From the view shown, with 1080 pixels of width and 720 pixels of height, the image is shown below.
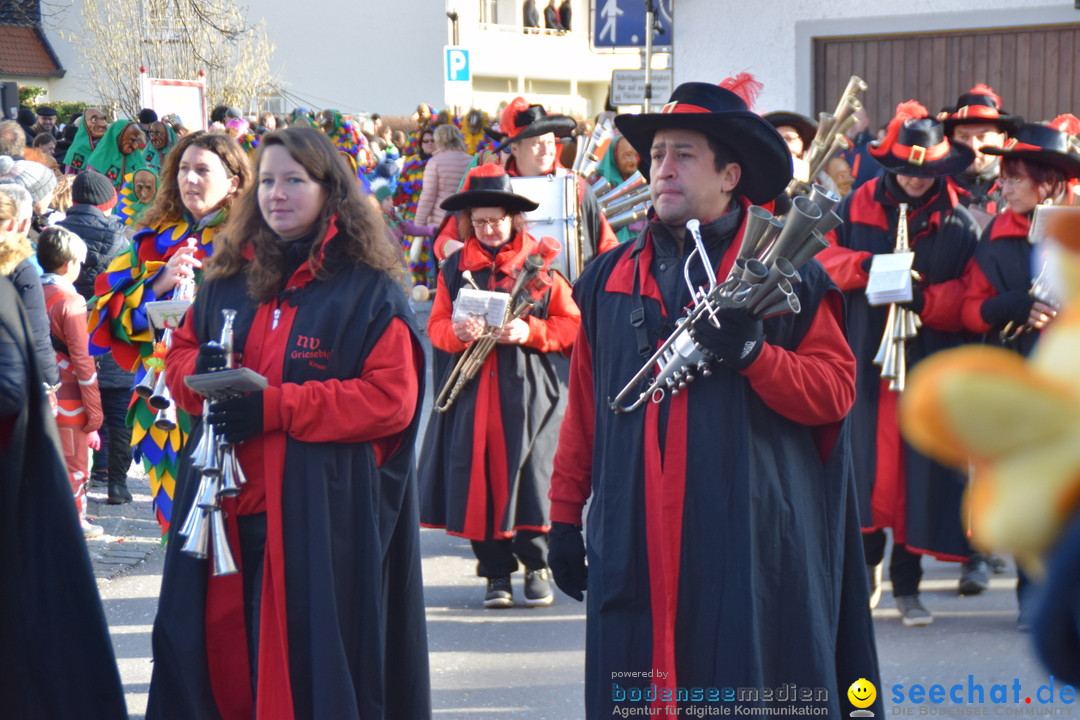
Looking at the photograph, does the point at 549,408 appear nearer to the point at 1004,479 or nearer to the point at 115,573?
the point at 115,573

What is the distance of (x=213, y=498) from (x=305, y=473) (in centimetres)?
25

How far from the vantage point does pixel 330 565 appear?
3.22m

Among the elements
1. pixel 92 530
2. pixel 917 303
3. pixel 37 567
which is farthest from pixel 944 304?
pixel 92 530

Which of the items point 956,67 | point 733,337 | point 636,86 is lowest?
point 733,337

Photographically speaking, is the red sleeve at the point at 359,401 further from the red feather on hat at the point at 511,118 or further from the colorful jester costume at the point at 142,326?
the red feather on hat at the point at 511,118

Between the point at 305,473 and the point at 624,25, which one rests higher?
the point at 624,25

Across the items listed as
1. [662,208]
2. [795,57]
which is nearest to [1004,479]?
[662,208]

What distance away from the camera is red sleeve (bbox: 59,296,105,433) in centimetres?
661

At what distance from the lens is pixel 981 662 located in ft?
16.1

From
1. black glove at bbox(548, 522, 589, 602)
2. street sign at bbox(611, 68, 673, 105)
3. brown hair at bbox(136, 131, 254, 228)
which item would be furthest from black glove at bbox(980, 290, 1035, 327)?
street sign at bbox(611, 68, 673, 105)

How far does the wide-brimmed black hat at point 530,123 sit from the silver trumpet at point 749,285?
12.4 feet

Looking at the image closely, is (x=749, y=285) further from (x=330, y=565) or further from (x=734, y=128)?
(x=330, y=565)

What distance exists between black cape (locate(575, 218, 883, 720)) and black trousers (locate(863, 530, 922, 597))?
2.46 metres

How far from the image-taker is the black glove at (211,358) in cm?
320
